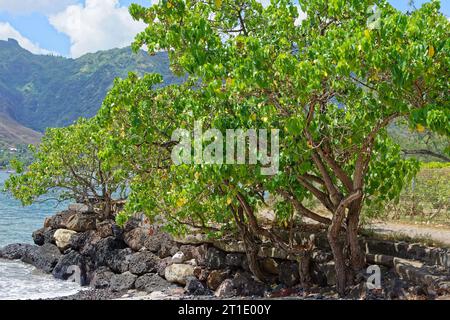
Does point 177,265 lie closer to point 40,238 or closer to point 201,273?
point 201,273

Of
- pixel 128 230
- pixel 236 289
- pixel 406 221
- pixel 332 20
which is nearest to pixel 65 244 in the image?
pixel 128 230

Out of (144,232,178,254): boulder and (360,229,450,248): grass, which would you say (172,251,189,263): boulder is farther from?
(360,229,450,248): grass

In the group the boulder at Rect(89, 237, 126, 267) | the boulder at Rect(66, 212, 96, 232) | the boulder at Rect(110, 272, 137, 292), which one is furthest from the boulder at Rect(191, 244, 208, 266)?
the boulder at Rect(66, 212, 96, 232)

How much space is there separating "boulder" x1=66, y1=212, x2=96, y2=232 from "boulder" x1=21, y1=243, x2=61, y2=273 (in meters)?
1.21

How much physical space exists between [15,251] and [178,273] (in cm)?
1126

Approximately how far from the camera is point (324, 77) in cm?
877

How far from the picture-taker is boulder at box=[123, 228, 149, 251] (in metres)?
17.8

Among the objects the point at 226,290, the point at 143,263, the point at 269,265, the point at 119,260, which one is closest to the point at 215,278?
the point at 226,290

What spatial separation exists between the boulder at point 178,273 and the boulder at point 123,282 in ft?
4.79

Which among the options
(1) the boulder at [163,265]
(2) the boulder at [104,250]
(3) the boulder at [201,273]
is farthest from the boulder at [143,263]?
(3) the boulder at [201,273]

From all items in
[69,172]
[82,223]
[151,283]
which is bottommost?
[151,283]

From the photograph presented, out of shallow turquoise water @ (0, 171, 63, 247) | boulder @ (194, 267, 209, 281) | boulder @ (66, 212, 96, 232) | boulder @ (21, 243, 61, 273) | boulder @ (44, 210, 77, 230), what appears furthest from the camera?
shallow turquoise water @ (0, 171, 63, 247)

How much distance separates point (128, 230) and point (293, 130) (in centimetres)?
1203

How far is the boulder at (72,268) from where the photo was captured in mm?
18516
